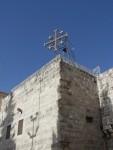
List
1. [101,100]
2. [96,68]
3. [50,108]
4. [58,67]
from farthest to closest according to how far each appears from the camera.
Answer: [96,68] → [101,100] → [58,67] → [50,108]

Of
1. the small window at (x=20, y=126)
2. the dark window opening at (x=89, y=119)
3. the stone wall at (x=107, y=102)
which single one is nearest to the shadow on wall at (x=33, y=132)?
the small window at (x=20, y=126)

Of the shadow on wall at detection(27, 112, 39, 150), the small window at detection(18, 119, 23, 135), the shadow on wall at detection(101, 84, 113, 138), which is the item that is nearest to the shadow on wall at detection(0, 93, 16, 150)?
the small window at detection(18, 119, 23, 135)

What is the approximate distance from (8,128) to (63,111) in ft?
16.3

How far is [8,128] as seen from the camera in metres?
12.2

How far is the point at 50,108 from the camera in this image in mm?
9266

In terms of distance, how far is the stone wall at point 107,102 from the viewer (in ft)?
31.9

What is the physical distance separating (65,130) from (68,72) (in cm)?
302

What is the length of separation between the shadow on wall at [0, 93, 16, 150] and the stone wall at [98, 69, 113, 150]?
503 centimetres

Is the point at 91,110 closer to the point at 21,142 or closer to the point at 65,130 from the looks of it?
the point at 65,130

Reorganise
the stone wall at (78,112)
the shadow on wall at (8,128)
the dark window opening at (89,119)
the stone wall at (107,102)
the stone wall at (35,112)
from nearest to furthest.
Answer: the stone wall at (78,112) < the stone wall at (35,112) < the stone wall at (107,102) < the dark window opening at (89,119) < the shadow on wall at (8,128)

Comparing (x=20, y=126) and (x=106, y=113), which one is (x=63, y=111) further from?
(x=20, y=126)

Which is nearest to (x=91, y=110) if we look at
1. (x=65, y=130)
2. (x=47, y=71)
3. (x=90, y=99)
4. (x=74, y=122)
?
(x=90, y=99)

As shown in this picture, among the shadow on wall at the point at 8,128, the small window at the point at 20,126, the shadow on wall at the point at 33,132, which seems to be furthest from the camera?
the shadow on wall at the point at 8,128

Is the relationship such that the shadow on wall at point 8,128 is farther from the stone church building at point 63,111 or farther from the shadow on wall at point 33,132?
the shadow on wall at point 33,132
